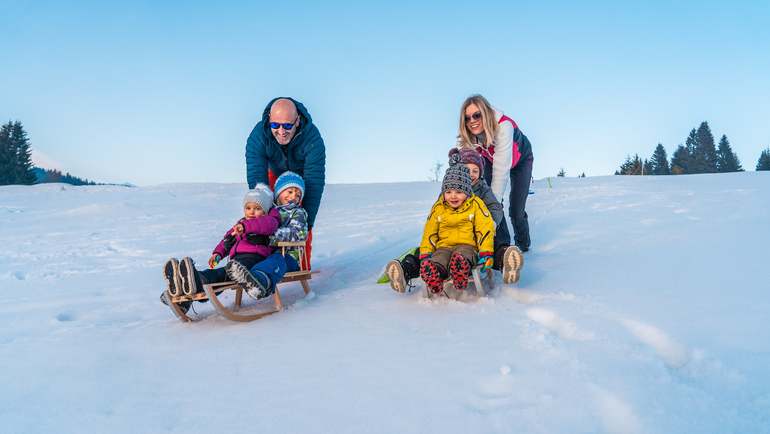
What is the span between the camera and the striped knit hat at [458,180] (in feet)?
11.6

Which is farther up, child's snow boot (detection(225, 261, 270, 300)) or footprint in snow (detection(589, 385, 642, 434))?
child's snow boot (detection(225, 261, 270, 300))

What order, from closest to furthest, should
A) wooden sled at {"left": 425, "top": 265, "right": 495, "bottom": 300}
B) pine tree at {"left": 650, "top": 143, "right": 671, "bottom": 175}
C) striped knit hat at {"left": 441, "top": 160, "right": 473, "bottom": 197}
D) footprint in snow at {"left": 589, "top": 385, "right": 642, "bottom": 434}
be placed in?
footprint in snow at {"left": 589, "top": 385, "right": 642, "bottom": 434}
wooden sled at {"left": 425, "top": 265, "right": 495, "bottom": 300}
striped knit hat at {"left": 441, "top": 160, "right": 473, "bottom": 197}
pine tree at {"left": 650, "top": 143, "right": 671, "bottom": 175}

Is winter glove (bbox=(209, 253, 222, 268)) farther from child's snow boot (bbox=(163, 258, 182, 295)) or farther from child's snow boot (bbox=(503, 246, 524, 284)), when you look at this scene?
child's snow boot (bbox=(503, 246, 524, 284))

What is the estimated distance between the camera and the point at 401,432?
166 cm

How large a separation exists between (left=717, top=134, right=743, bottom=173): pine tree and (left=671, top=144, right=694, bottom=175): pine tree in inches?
122

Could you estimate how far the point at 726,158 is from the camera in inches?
2190

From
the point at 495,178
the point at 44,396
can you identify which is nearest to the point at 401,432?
the point at 44,396

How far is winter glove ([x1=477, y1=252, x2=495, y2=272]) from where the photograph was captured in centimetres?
325

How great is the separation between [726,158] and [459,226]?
64492 mm

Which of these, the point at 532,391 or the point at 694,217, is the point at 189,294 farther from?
the point at 694,217

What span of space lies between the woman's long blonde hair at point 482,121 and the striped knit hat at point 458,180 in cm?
72

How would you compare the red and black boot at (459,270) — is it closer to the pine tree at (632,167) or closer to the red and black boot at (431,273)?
the red and black boot at (431,273)

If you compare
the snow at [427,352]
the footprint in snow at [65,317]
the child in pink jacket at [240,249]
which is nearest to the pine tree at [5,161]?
the snow at [427,352]

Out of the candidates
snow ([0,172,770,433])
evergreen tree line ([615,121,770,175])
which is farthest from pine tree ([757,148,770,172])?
snow ([0,172,770,433])
